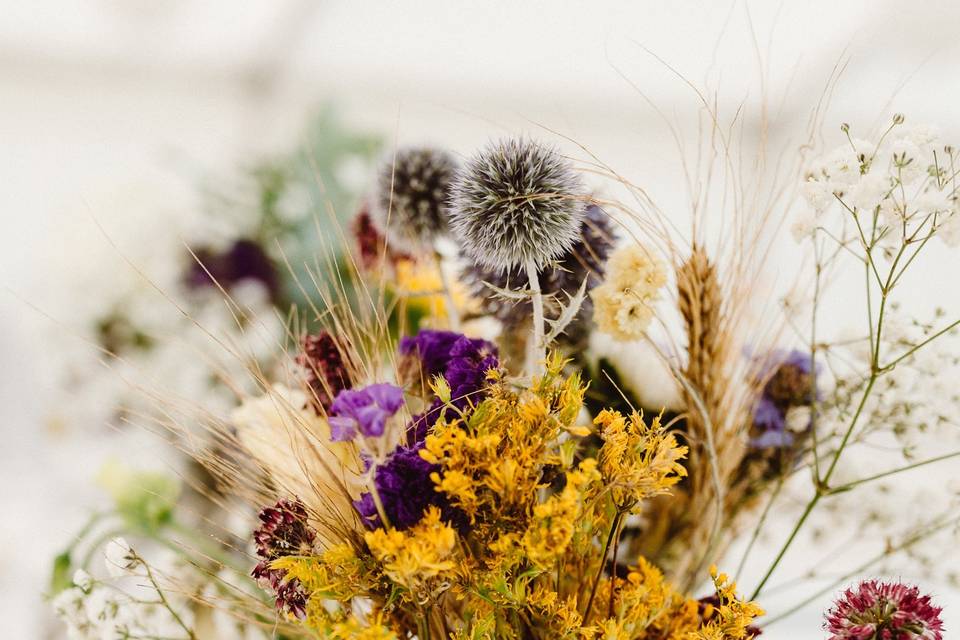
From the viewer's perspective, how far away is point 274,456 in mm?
422

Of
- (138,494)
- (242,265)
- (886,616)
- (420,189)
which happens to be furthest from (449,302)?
(242,265)

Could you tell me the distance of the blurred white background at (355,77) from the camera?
1.50 m

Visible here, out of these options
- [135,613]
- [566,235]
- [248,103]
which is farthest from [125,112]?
[566,235]

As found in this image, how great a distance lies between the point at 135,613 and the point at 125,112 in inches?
98.3

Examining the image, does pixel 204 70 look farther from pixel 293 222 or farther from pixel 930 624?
pixel 930 624

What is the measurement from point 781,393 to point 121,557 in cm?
43

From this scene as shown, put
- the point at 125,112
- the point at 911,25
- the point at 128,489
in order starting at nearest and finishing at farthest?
1. the point at 128,489
2. the point at 911,25
3. the point at 125,112

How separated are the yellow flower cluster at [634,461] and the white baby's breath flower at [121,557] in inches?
10.6

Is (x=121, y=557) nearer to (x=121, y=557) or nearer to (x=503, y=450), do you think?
(x=121, y=557)

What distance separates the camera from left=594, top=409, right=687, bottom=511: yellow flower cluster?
0.33 metres

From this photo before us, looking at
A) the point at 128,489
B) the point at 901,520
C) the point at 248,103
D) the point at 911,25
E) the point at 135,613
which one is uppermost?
the point at 248,103

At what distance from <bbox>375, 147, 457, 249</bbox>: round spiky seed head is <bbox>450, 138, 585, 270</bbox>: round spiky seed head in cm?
16

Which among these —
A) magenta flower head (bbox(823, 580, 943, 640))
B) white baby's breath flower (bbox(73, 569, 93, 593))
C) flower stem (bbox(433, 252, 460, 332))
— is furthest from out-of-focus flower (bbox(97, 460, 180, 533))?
magenta flower head (bbox(823, 580, 943, 640))

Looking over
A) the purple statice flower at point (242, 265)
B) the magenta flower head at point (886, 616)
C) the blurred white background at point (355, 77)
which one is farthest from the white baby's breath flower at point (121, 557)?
the blurred white background at point (355, 77)
